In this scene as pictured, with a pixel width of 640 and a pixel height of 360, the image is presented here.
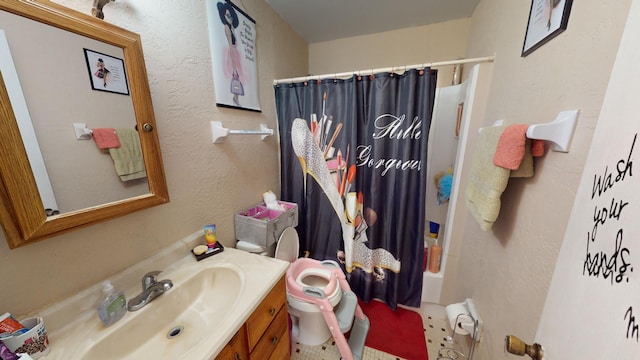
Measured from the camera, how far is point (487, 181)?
798mm

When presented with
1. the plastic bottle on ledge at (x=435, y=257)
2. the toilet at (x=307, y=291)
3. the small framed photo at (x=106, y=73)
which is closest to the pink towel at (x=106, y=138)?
the small framed photo at (x=106, y=73)

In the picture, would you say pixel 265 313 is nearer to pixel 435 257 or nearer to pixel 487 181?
pixel 487 181

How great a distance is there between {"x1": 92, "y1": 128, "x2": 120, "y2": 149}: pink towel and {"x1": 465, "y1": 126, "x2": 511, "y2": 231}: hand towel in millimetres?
1373

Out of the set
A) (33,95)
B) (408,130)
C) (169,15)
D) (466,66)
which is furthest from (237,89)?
(466,66)

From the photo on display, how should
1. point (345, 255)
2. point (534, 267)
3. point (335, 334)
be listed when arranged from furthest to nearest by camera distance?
point (345, 255), point (335, 334), point (534, 267)

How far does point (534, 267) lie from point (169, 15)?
65.4 inches

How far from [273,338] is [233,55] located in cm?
148

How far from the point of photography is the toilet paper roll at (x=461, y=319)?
3.46 ft

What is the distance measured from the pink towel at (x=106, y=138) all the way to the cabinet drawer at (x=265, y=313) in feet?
2.57

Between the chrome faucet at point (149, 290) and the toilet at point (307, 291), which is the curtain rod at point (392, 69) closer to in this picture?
the toilet at point (307, 291)

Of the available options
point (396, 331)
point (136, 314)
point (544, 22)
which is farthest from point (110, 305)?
point (544, 22)

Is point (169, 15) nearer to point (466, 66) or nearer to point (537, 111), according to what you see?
point (537, 111)

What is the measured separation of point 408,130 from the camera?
129 centimetres

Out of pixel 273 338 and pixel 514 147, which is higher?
pixel 514 147
